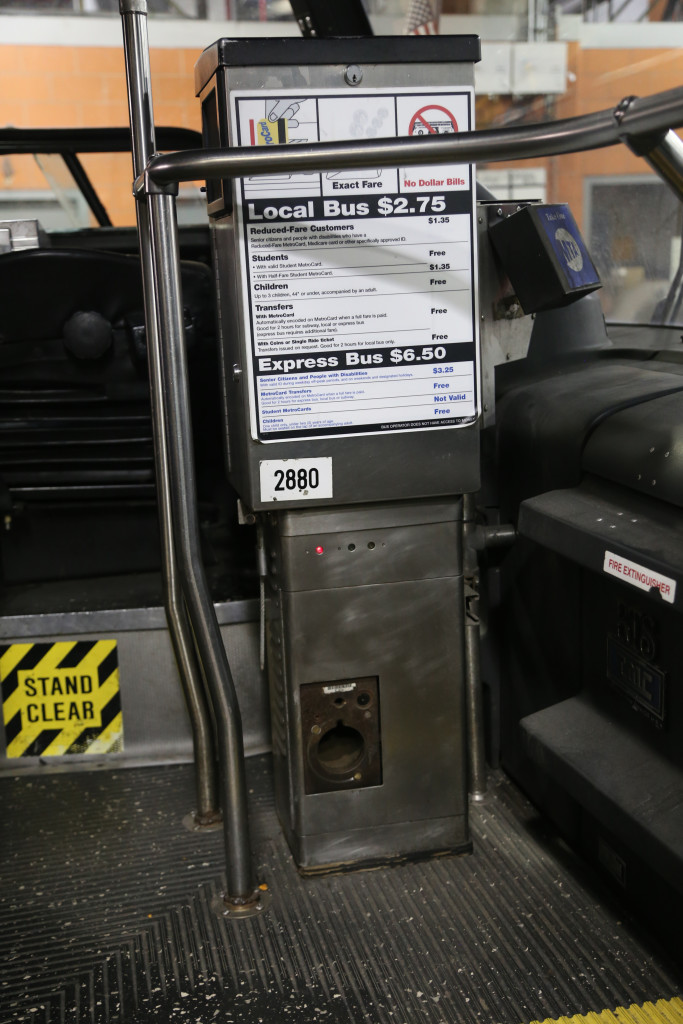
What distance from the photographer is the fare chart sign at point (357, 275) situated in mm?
1432

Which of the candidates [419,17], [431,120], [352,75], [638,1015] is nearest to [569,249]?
Result: [431,120]

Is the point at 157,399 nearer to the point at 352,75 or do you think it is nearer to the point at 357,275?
the point at 357,275

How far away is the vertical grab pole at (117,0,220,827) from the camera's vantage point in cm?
148

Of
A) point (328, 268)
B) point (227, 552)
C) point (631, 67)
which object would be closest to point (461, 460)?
point (328, 268)

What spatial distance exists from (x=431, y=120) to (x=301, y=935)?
1.25 meters

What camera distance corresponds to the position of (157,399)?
1553mm

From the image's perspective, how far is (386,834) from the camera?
1699mm

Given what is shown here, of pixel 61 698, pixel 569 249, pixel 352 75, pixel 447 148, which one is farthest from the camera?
pixel 61 698

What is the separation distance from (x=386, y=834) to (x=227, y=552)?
92 cm

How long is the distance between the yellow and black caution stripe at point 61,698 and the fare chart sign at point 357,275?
2.68 ft

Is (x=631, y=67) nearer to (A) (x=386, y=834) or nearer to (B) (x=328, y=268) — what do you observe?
(B) (x=328, y=268)

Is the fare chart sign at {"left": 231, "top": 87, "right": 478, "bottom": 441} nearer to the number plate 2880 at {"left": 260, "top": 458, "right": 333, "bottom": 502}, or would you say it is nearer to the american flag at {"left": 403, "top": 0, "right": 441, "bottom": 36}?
the number plate 2880 at {"left": 260, "top": 458, "right": 333, "bottom": 502}

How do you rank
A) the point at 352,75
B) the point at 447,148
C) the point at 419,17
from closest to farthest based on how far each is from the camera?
1. the point at 447,148
2. the point at 352,75
3. the point at 419,17

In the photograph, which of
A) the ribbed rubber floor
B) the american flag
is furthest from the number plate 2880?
the american flag
